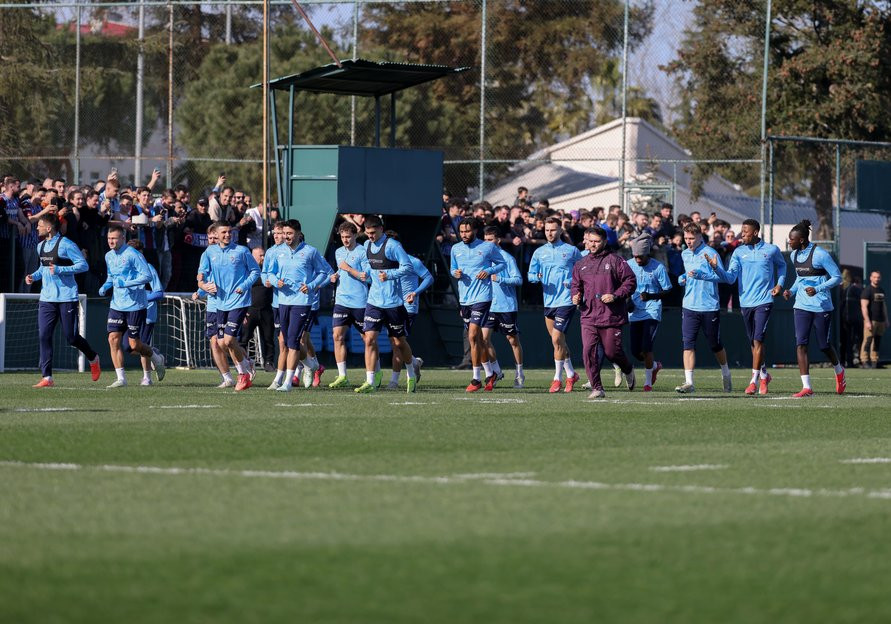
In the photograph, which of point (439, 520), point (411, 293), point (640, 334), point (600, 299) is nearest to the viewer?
point (439, 520)

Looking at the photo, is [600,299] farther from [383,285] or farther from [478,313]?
[478,313]

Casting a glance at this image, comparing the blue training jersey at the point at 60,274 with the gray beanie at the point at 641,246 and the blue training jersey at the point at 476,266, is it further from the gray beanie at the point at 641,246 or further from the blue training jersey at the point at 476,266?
the gray beanie at the point at 641,246

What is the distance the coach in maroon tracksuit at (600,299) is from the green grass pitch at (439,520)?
4.33 metres

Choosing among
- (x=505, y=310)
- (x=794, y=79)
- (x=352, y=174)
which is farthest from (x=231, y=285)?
(x=794, y=79)

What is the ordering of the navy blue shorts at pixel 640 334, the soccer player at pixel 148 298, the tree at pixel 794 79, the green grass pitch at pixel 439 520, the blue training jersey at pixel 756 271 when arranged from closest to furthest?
the green grass pitch at pixel 439 520, the blue training jersey at pixel 756 271, the soccer player at pixel 148 298, the navy blue shorts at pixel 640 334, the tree at pixel 794 79

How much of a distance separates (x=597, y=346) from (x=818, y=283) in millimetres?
3049

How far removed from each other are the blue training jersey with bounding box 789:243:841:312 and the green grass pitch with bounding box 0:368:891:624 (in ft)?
19.6

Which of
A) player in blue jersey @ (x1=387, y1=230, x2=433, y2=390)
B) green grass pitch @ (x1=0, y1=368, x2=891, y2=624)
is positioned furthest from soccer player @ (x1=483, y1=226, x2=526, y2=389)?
green grass pitch @ (x1=0, y1=368, x2=891, y2=624)

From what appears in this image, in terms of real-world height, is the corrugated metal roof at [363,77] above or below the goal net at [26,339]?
above

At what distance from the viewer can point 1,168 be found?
3159 cm

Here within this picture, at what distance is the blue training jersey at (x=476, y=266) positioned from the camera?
20922 millimetres

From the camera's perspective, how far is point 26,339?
81.8 feet

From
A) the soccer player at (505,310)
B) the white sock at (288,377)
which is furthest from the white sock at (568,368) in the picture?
the white sock at (288,377)

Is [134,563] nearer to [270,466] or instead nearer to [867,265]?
[270,466]
